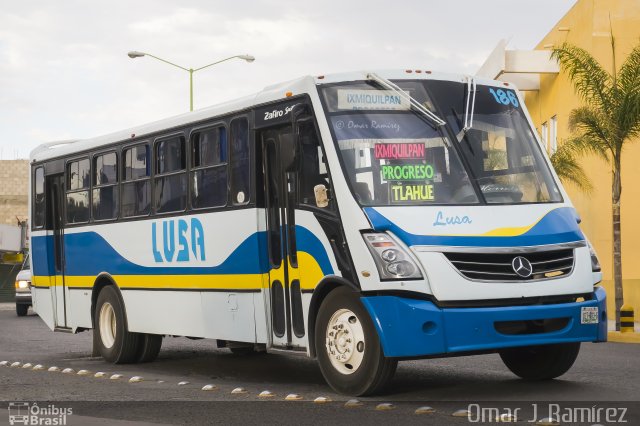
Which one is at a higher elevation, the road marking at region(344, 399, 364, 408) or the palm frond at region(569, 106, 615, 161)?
the palm frond at region(569, 106, 615, 161)

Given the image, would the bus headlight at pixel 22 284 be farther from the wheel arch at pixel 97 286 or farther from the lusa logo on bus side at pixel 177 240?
the lusa logo on bus side at pixel 177 240

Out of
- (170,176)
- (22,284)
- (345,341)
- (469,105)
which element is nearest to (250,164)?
(170,176)

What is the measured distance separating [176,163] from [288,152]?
2.86m

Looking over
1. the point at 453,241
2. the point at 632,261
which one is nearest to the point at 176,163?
the point at 453,241

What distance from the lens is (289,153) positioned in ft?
36.7

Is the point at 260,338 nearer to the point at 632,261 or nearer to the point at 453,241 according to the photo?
the point at 453,241

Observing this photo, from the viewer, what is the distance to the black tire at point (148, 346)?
1519 centimetres

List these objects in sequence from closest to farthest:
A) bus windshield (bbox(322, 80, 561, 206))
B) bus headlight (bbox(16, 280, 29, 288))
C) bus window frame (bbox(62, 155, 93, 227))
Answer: bus windshield (bbox(322, 80, 561, 206)), bus window frame (bbox(62, 155, 93, 227)), bus headlight (bbox(16, 280, 29, 288))

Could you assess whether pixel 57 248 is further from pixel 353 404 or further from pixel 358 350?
pixel 353 404

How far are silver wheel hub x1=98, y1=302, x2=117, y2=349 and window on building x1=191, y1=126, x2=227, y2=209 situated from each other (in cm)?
290

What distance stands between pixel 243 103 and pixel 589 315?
412 centimetres

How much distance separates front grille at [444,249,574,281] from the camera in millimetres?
9914
